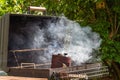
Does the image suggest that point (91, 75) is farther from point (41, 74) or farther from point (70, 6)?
point (70, 6)

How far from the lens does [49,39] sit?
12312 mm

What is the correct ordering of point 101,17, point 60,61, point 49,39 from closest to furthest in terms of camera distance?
point 101,17, point 60,61, point 49,39

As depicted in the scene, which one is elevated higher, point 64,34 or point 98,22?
point 98,22

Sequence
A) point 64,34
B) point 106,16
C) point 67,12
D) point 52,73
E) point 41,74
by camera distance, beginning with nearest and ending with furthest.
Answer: point 106,16
point 67,12
point 52,73
point 41,74
point 64,34

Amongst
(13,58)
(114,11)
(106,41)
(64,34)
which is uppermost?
(114,11)

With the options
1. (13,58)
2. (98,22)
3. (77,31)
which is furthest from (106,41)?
A: (13,58)

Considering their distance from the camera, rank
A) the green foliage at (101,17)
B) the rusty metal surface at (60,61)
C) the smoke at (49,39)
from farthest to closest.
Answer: the smoke at (49,39) → the rusty metal surface at (60,61) → the green foliage at (101,17)

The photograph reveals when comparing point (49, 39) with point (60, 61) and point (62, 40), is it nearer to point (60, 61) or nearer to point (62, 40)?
point (62, 40)

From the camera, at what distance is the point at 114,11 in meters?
5.82

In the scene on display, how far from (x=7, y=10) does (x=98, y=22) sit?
400 inches

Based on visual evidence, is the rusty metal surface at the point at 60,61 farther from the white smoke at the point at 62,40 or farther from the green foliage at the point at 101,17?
the green foliage at the point at 101,17

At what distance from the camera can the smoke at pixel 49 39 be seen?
11.7 metres

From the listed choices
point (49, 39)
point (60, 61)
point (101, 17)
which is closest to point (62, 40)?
point (49, 39)

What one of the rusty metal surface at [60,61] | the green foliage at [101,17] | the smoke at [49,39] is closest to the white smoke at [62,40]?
the smoke at [49,39]
